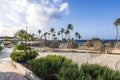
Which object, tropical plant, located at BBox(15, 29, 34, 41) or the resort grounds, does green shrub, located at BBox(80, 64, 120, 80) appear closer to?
the resort grounds

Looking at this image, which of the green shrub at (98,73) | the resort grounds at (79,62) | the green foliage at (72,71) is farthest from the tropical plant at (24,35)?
the green shrub at (98,73)

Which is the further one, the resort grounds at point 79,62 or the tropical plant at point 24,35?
the tropical plant at point 24,35

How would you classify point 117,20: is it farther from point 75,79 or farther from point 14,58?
point 75,79

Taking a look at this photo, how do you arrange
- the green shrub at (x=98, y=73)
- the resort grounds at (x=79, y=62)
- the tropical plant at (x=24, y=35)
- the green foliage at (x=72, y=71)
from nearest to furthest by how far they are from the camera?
1. the green shrub at (x=98, y=73)
2. the green foliage at (x=72, y=71)
3. the resort grounds at (x=79, y=62)
4. the tropical plant at (x=24, y=35)

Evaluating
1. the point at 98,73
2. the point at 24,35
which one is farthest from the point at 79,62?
the point at 98,73

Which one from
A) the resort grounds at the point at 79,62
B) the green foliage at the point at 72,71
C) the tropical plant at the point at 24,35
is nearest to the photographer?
the green foliage at the point at 72,71

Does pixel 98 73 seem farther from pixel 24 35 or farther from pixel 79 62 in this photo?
pixel 24 35

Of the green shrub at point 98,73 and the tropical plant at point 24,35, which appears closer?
the green shrub at point 98,73

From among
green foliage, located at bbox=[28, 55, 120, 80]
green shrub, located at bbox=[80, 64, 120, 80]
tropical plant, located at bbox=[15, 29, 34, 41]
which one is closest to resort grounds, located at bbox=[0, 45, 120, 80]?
green foliage, located at bbox=[28, 55, 120, 80]

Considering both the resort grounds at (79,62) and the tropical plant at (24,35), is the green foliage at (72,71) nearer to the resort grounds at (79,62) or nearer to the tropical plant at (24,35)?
the resort grounds at (79,62)

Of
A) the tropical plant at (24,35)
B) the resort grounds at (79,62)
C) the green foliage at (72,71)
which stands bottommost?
the resort grounds at (79,62)

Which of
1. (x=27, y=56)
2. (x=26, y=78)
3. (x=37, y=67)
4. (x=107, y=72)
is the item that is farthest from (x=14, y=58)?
(x=107, y=72)

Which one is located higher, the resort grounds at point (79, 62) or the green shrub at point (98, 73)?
the green shrub at point (98, 73)

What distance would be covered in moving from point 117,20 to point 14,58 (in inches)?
1279
